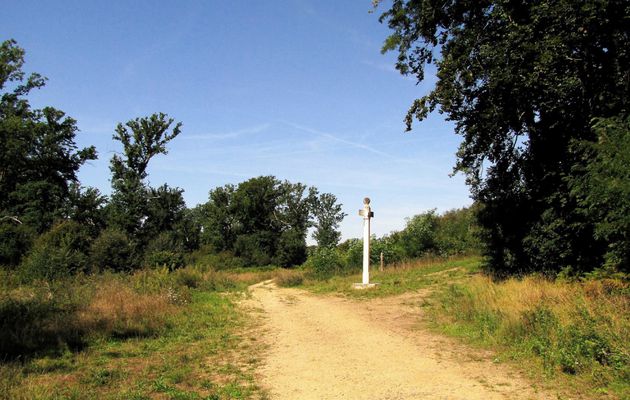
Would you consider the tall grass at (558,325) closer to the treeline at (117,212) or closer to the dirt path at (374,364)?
the dirt path at (374,364)

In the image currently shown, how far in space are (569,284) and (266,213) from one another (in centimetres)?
7015

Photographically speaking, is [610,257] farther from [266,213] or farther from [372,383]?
[266,213]

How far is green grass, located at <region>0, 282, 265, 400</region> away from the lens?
575 cm

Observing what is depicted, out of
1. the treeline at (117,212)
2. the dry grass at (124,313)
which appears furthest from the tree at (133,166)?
the dry grass at (124,313)

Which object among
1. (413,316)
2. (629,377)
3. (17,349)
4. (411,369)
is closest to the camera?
(629,377)

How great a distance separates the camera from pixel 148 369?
7.03 m

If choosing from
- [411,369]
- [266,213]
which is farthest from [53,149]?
[411,369]

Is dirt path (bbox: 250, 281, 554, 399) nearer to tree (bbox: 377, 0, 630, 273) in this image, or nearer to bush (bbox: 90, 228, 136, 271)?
tree (bbox: 377, 0, 630, 273)

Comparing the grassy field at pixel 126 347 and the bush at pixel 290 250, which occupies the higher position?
the bush at pixel 290 250

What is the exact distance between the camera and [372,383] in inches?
241

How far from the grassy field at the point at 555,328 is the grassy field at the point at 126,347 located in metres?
4.12

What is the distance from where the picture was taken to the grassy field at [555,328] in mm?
5676

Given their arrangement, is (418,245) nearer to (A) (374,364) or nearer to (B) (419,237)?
(B) (419,237)

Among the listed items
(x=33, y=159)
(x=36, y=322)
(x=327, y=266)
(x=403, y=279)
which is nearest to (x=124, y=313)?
(x=36, y=322)
